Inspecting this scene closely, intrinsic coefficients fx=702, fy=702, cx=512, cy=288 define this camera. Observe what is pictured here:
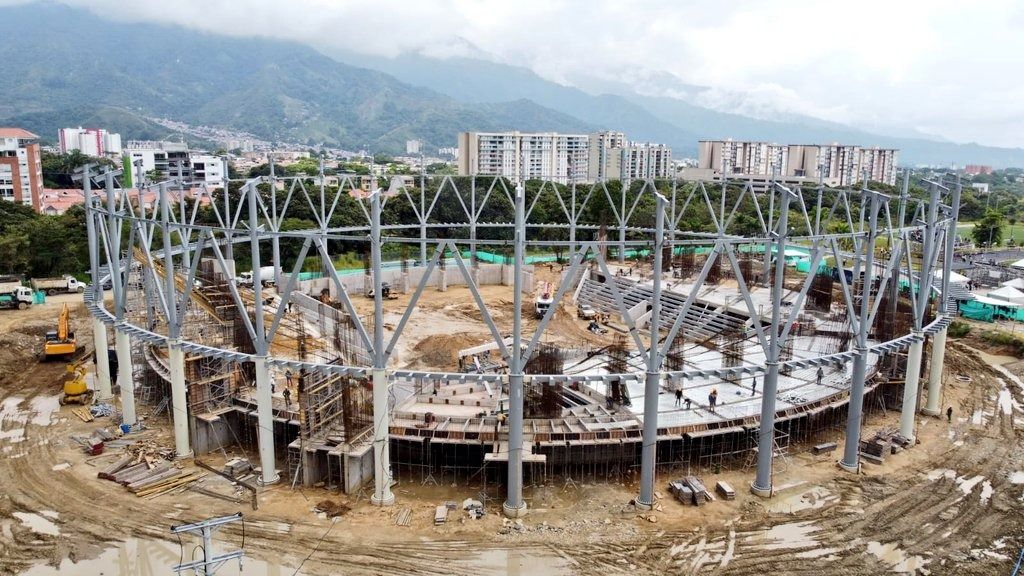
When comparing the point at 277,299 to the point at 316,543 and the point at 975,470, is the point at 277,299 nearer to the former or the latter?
the point at 316,543

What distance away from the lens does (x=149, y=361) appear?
60.5 feet

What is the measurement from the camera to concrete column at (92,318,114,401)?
17.9 m

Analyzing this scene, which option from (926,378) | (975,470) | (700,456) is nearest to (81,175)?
(700,456)

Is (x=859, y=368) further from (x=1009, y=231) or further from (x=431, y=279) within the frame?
(x=1009, y=231)

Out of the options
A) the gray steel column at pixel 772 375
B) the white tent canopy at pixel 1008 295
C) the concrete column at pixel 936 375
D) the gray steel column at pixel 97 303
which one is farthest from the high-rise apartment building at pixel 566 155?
the gray steel column at pixel 772 375

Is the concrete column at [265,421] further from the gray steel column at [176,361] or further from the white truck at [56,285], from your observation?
the white truck at [56,285]

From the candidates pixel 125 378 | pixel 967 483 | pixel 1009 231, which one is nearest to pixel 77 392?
pixel 125 378

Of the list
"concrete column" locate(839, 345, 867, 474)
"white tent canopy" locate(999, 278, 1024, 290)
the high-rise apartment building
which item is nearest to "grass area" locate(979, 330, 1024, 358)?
"white tent canopy" locate(999, 278, 1024, 290)

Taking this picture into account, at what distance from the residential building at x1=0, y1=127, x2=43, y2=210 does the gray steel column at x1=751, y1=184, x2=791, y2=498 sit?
5456 cm

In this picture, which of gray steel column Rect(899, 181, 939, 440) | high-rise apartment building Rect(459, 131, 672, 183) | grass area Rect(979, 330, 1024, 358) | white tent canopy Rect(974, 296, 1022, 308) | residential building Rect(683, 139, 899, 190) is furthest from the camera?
residential building Rect(683, 139, 899, 190)

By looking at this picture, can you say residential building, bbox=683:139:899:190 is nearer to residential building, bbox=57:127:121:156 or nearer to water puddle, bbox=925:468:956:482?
water puddle, bbox=925:468:956:482

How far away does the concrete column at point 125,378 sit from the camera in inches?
634

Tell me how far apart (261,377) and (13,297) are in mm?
21214

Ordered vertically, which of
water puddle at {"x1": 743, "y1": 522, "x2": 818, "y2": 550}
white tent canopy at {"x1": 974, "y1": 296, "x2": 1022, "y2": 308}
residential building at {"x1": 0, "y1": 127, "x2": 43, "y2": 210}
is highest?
residential building at {"x1": 0, "y1": 127, "x2": 43, "y2": 210}
